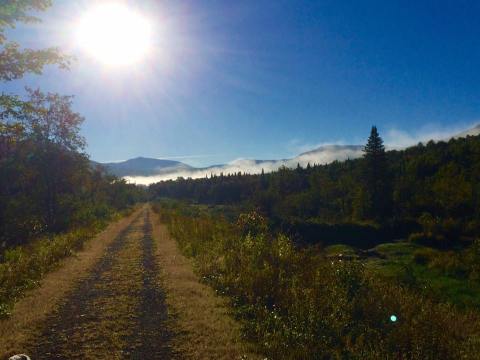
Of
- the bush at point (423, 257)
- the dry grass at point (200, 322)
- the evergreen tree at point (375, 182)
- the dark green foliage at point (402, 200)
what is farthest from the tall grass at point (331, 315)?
the evergreen tree at point (375, 182)

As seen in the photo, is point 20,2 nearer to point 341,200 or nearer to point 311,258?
point 311,258

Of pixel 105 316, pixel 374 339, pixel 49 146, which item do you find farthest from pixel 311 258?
pixel 49 146

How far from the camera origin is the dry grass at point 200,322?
6668mm

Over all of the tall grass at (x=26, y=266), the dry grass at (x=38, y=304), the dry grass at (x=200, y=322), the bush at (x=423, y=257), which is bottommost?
the bush at (x=423, y=257)

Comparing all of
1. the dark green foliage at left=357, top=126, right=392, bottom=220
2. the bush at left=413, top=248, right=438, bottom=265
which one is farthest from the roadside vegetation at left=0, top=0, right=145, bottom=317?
the dark green foliage at left=357, top=126, right=392, bottom=220

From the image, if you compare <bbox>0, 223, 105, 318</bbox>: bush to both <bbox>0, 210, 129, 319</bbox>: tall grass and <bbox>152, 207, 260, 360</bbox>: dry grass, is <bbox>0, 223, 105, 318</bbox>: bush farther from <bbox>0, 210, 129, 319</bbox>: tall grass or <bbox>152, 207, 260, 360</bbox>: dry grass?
<bbox>152, 207, 260, 360</bbox>: dry grass

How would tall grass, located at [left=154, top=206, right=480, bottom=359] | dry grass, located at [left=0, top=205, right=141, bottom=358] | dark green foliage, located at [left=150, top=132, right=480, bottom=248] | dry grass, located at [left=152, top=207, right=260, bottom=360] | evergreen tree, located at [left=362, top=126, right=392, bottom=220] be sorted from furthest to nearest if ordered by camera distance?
1. evergreen tree, located at [left=362, top=126, right=392, bottom=220]
2. dark green foliage, located at [left=150, top=132, right=480, bottom=248]
3. dry grass, located at [left=0, top=205, right=141, bottom=358]
4. dry grass, located at [left=152, top=207, right=260, bottom=360]
5. tall grass, located at [left=154, top=206, right=480, bottom=359]

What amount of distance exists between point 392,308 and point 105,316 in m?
6.42

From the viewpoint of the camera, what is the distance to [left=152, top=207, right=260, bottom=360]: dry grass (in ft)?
21.9

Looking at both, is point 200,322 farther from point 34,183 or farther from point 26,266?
point 34,183

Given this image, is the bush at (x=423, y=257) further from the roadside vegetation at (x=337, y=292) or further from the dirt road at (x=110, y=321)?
the dirt road at (x=110, y=321)

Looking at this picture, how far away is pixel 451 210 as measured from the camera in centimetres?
5884

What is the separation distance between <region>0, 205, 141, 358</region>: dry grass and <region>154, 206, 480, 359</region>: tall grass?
4313 mm

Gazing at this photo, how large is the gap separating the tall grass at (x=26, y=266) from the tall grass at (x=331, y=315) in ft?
17.5
